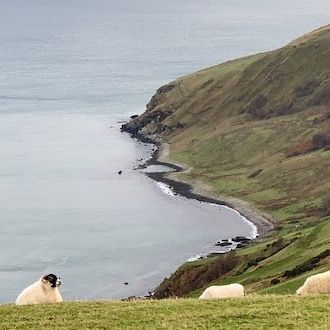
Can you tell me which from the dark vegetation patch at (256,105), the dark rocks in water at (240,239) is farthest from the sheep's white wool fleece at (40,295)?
the dark vegetation patch at (256,105)

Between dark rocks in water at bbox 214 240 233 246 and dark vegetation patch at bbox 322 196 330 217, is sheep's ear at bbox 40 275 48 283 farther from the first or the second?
dark vegetation patch at bbox 322 196 330 217

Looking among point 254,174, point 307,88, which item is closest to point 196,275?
point 254,174

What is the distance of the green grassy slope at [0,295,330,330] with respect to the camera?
73.1ft

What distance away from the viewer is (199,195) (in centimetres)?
13975

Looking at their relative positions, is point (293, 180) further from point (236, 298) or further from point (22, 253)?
point (236, 298)

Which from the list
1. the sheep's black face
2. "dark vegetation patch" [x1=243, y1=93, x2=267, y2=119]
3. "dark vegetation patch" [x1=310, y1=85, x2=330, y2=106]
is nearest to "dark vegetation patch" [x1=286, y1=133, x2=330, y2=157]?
"dark vegetation patch" [x1=310, y1=85, x2=330, y2=106]

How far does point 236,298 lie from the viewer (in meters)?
25.9

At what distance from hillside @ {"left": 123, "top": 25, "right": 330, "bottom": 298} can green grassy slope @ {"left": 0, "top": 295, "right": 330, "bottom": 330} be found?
2066 inches

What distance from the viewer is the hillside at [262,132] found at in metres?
130

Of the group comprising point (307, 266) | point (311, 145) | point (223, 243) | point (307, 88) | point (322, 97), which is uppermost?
point (307, 88)

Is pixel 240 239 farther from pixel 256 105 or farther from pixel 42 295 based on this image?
pixel 42 295

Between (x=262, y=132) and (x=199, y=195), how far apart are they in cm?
3097

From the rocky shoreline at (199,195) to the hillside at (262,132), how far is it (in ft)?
3.75

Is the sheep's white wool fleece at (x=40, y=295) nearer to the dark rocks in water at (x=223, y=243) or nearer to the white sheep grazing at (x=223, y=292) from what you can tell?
the white sheep grazing at (x=223, y=292)
